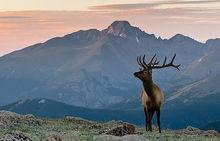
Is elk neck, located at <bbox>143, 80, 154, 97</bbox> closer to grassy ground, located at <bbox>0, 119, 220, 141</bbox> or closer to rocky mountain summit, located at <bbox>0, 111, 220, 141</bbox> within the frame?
rocky mountain summit, located at <bbox>0, 111, 220, 141</bbox>

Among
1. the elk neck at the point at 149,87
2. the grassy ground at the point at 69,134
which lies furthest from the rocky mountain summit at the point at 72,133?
the elk neck at the point at 149,87

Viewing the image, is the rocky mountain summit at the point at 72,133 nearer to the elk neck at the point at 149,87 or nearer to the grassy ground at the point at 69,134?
the grassy ground at the point at 69,134

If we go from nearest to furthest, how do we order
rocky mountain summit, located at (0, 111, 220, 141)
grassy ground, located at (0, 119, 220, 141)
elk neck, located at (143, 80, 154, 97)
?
rocky mountain summit, located at (0, 111, 220, 141) < grassy ground, located at (0, 119, 220, 141) < elk neck, located at (143, 80, 154, 97)

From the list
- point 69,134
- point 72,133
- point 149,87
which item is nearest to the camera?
point 69,134

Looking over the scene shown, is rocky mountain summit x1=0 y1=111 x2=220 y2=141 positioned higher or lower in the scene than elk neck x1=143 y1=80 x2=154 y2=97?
lower

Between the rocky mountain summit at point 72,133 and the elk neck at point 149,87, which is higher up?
the elk neck at point 149,87

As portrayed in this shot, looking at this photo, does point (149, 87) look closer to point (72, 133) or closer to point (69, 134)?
point (72, 133)

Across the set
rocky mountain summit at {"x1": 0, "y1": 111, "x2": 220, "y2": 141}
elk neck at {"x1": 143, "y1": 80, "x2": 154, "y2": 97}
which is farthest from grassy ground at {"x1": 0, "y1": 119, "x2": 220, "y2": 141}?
elk neck at {"x1": 143, "y1": 80, "x2": 154, "y2": 97}

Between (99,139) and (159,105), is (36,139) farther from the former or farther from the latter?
(159,105)

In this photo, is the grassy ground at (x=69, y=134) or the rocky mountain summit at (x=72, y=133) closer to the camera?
the rocky mountain summit at (x=72, y=133)

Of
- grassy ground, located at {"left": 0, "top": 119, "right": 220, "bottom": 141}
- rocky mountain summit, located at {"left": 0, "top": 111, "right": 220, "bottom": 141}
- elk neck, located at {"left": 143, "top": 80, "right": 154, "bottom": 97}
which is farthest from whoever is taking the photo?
elk neck, located at {"left": 143, "top": 80, "right": 154, "bottom": 97}

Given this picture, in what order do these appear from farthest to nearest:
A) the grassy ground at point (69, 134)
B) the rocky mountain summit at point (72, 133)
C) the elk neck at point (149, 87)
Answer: the elk neck at point (149, 87)
the grassy ground at point (69, 134)
the rocky mountain summit at point (72, 133)

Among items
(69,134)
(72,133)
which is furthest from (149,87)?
(69,134)

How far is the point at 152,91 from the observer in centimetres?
3356
